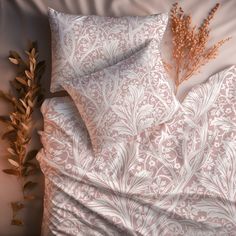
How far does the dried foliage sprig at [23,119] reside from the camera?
1.68m

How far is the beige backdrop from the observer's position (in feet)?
5.65

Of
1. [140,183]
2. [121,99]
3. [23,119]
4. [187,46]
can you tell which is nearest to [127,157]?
[140,183]

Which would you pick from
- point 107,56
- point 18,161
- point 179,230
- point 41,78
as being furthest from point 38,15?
point 179,230

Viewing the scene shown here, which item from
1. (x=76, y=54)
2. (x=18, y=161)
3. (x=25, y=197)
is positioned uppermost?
(x=76, y=54)

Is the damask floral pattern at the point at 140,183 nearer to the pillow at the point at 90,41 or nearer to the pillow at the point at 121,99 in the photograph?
the pillow at the point at 121,99

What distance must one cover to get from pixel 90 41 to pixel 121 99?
31 centimetres

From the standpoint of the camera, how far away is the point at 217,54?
5.78 ft

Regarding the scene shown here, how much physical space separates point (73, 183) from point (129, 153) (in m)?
0.26

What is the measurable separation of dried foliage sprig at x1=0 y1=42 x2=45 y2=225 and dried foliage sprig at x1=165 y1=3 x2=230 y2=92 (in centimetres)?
62

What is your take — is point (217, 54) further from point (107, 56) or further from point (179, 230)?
point (179, 230)

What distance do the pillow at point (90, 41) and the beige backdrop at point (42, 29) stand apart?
0.36 ft

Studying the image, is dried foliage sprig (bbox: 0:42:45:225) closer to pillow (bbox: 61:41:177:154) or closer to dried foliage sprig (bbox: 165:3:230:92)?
pillow (bbox: 61:41:177:154)

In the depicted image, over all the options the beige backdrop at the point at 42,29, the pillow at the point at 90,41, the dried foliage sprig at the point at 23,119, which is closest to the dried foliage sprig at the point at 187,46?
the beige backdrop at the point at 42,29

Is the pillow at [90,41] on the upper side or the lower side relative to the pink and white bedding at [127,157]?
upper
